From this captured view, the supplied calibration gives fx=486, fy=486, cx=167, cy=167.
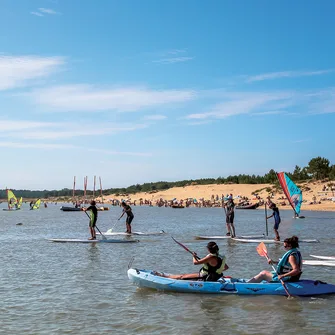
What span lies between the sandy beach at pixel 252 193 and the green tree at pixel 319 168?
3.03 m

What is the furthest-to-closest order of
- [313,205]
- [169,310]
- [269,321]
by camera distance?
[313,205], [169,310], [269,321]

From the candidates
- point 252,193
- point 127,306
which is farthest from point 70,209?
point 127,306

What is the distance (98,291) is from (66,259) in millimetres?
5965

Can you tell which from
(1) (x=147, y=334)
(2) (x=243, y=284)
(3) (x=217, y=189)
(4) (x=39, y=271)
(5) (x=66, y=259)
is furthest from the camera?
(3) (x=217, y=189)

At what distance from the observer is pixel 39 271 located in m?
15.0

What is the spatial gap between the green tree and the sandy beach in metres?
3.03

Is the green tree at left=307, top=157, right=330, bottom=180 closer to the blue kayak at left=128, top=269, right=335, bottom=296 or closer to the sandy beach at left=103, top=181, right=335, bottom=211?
the sandy beach at left=103, top=181, right=335, bottom=211

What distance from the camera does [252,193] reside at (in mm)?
97438

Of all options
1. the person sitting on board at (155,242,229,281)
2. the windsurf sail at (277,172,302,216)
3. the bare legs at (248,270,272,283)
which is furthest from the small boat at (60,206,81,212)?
the bare legs at (248,270,272,283)

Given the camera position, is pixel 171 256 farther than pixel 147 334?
Yes

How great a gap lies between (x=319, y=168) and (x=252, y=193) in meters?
15.3

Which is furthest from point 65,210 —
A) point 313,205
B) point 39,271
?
point 39,271

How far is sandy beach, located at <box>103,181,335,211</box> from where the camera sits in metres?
66.7

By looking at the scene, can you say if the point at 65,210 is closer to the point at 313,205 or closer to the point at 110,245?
the point at 313,205
